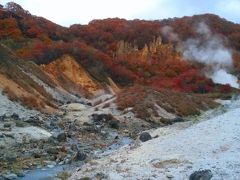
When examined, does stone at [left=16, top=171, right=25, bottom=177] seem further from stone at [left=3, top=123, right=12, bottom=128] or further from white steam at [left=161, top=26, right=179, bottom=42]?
white steam at [left=161, top=26, right=179, bottom=42]

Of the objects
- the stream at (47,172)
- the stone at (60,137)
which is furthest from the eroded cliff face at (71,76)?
the stream at (47,172)

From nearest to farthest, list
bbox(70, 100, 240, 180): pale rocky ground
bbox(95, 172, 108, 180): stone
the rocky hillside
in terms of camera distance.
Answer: bbox(70, 100, 240, 180): pale rocky ground → bbox(95, 172, 108, 180): stone → the rocky hillside

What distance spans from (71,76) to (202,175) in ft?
190

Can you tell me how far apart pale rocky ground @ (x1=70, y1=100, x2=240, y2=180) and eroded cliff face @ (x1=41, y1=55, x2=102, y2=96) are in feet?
145

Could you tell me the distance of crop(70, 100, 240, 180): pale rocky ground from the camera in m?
19.0

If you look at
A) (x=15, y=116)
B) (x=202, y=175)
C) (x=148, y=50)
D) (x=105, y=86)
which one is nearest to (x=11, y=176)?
(x=202, y=175)

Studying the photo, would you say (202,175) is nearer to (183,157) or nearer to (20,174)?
(183,157)

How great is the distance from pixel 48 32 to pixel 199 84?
Result: 30.2 metres

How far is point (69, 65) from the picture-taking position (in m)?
76.8

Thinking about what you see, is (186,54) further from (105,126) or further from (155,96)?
(105,126)

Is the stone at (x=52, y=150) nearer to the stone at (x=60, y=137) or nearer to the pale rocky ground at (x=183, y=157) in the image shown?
the stone at (x=60, y=137)

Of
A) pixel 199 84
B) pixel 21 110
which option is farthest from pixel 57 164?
pixel 199 84

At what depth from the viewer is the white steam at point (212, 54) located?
92.6 meters

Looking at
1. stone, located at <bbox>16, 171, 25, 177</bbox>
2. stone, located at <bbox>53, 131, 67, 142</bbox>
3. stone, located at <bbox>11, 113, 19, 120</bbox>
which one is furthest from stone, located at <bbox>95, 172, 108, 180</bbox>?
stone, located at <bbox>11, 113, 19, 120</bbox>
